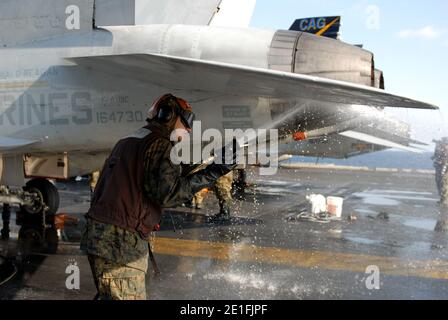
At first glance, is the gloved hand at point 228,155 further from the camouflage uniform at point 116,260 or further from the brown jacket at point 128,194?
the camouflage uniform at point 116,260

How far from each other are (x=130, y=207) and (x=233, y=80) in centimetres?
214

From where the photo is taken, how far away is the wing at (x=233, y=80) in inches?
150

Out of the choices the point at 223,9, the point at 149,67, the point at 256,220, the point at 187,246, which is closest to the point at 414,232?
the point at 256,220

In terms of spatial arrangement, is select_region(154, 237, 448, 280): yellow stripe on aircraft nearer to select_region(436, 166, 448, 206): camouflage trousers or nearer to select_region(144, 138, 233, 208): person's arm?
select_region(144, 138, 233, 208): person's arm

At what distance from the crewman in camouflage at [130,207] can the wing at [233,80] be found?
1.44m

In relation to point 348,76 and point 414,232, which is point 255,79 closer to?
point 348,76

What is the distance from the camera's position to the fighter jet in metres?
4.67

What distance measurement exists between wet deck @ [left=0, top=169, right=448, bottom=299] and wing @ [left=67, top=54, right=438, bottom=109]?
2.36 metres

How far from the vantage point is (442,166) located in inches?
543
